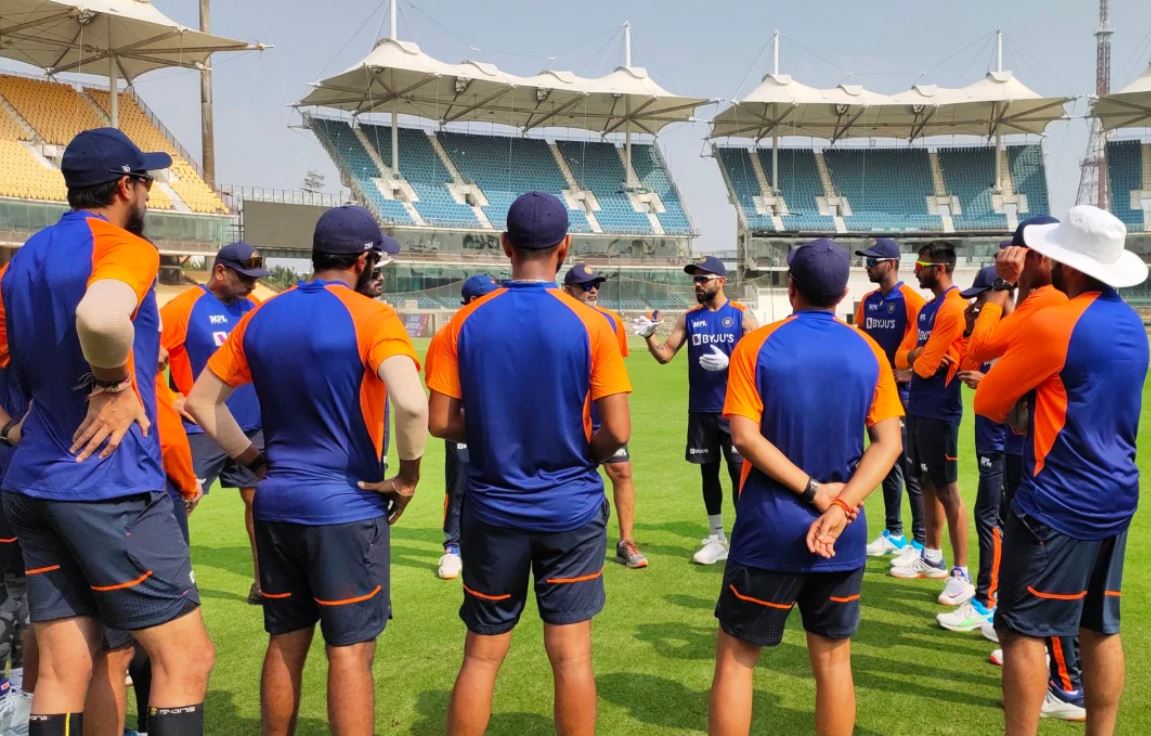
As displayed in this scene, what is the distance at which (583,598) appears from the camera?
127 inches

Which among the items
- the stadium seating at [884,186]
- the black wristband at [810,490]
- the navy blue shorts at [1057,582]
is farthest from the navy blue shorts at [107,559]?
the stadium seating at [884,186]

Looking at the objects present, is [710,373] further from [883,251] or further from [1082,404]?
[1082,404]

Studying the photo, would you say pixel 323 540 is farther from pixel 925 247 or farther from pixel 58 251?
pixel 925 247

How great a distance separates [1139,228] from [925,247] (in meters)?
52.1

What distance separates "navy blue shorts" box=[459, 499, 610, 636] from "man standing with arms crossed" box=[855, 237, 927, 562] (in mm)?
3726

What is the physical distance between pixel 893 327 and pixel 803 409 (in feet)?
12.4

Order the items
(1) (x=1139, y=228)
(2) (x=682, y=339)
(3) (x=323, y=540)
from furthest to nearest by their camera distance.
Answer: (1) (x=1139, y=228)
(2) (x=682, y=339)
(3) (x=323, y=540)

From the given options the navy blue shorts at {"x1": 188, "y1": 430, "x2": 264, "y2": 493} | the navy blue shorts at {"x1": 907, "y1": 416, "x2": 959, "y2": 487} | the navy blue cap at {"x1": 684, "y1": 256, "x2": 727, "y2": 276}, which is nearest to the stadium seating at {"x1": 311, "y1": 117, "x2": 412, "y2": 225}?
the navy blue cap at {"x1": 684, "y1": 256, "x2": 727, "y2": 276}

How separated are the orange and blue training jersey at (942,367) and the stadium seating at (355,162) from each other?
1630 inches

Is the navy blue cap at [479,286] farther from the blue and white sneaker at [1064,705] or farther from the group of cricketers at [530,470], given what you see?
the blue and white sneaker at [1064,705]

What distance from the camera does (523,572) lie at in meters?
3.21

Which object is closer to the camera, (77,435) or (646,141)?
(77,435)

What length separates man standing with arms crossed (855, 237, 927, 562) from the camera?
20.1ft

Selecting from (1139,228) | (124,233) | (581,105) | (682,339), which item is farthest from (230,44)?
(1139,228)
